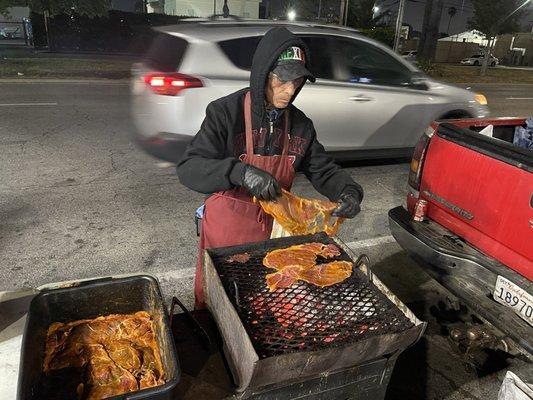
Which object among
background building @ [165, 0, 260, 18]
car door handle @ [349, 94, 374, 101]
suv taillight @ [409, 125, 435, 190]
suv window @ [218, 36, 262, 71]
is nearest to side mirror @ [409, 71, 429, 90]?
car door handle @ [349, 94, 374, 101]

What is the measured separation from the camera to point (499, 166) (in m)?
2.87

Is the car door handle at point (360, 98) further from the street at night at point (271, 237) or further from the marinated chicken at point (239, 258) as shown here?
the marinated chicken at point (239, 258)

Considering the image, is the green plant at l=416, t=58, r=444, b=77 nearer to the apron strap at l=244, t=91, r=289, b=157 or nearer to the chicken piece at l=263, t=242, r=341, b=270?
the apron strap at l=244, t=91, r=289, b=157

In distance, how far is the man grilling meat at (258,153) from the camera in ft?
7.29

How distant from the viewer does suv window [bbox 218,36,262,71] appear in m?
5.38

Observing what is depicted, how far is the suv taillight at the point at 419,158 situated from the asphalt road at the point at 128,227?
0.96 meters

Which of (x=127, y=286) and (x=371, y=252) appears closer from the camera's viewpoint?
(x=127, y=286)

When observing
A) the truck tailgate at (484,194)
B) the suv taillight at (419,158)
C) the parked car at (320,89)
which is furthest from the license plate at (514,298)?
the parked car at (320,89)


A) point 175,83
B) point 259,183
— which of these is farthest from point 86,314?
point 175,83

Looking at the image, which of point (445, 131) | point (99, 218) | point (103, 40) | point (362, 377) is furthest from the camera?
point (103, 40)

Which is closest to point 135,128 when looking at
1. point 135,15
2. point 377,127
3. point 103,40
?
point 377,127

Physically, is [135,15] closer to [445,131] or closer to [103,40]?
[103,40]

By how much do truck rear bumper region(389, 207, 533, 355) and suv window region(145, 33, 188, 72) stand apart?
3.35 m

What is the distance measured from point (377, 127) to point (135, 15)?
28.2 meters
